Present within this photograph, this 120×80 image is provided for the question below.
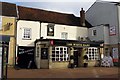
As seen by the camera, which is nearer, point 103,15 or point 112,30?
point 112,30

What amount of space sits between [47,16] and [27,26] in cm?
485

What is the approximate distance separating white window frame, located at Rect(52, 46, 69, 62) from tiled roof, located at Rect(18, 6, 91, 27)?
5.55 m

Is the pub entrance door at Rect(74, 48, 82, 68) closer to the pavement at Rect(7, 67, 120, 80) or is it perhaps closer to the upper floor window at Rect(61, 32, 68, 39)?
the upper floor window at Rect(61, 32, 68, 39)

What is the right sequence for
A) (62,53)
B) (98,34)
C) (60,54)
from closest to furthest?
(60,54) < (62,53) < (98,34)

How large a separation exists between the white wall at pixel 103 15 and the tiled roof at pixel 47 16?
172cm

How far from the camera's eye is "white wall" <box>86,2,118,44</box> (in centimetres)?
3212

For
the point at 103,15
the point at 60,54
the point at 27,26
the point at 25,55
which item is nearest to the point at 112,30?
the point at 103,15

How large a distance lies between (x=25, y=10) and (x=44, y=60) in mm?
9007

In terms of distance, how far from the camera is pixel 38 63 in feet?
86.4

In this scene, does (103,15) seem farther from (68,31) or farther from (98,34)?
(68,31)

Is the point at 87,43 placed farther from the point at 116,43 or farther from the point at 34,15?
the point at 34,15

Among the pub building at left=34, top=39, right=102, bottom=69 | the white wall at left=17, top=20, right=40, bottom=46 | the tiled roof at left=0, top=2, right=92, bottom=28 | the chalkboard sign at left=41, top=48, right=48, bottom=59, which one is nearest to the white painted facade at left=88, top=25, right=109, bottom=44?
the tiled roof at left=0, top=2, right=92, bottom=28

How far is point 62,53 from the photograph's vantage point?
26.4 meters

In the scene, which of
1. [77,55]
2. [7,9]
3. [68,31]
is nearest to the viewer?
[77,55]
